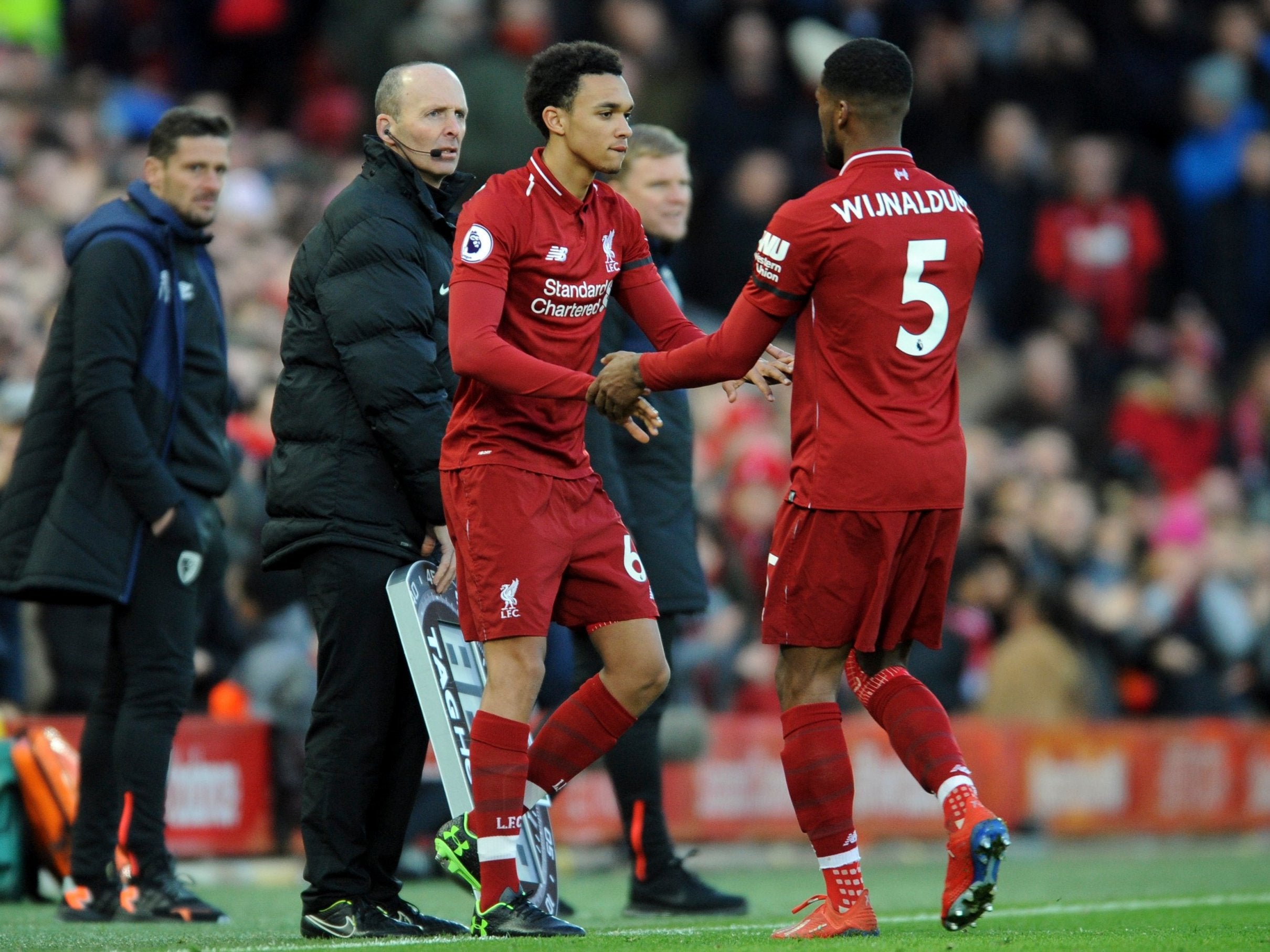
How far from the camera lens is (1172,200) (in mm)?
17703

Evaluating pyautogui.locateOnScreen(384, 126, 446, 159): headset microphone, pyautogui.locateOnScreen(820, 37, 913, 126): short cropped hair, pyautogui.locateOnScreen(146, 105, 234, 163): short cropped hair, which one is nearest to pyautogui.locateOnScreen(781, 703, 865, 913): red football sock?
pyautogui.locateOnScreen(820, 37, 913, 126): short cropped hair

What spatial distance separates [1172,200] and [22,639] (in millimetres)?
11336

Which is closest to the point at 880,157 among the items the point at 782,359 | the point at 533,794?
the point at 782,359

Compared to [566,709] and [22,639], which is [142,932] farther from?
[22,639]

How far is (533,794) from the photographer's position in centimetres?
613

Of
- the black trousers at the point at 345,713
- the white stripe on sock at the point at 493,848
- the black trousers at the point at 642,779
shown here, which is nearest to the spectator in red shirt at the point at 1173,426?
the black trousers at the point at 642,779

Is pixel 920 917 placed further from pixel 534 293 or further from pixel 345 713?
pixel 534 293

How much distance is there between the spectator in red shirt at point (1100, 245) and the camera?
17234mm

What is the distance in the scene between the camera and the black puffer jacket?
598cm

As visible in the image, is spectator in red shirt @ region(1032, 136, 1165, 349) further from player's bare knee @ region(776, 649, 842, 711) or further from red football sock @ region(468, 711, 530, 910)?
red football sock @ region(468, 711, 530, 910)

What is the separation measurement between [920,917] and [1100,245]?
1123cm

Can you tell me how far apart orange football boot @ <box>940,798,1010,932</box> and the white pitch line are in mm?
816

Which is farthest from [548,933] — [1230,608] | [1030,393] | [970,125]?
[970,125]

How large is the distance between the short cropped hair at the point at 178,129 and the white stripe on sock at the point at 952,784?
3561mm
